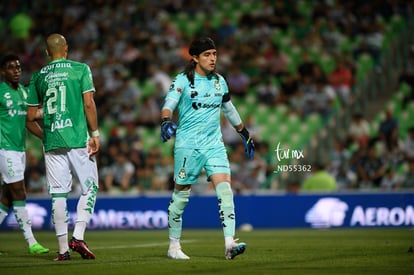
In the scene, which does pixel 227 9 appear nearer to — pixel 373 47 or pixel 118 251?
pixel 373 47

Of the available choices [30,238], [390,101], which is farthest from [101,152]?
[30,238]

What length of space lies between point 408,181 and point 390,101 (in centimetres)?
442

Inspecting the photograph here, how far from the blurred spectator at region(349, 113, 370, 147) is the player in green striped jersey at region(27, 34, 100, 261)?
12.5m

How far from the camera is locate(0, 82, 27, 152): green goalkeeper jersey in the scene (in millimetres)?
13797

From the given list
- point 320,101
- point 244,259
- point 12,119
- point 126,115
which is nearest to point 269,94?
point 320,101

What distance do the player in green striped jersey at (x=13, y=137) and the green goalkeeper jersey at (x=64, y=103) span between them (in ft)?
7.16

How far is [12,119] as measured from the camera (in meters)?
13.8

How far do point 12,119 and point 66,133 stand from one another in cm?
258

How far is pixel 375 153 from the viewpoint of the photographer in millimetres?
22047

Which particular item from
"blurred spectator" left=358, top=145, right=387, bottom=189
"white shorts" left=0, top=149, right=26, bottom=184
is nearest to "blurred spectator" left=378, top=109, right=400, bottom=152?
"blurred spectator" left=358, top=145, right=387, bottom=189

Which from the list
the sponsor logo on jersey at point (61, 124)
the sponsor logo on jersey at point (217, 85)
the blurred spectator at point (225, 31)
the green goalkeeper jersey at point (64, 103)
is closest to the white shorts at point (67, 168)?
the green goalkeeper jersey at point (64, 103)

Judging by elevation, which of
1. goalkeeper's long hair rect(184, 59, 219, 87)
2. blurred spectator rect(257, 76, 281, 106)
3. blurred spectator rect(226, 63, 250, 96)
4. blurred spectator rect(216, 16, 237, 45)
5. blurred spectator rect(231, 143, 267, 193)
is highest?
blurred spectator rect(216, 16, 237, 45)

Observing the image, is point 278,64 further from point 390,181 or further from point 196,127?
point 196,127

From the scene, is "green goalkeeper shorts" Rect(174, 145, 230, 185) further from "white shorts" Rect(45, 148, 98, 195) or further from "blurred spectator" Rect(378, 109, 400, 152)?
"blurred spectator" Rect(378, 109, 400, 152)
